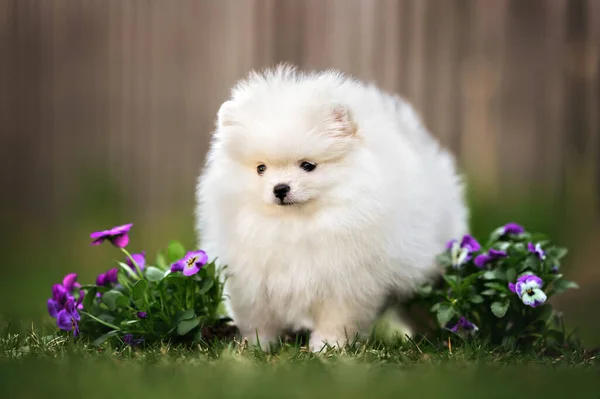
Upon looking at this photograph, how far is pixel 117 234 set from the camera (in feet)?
10.8

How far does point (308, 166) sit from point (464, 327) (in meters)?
0.97

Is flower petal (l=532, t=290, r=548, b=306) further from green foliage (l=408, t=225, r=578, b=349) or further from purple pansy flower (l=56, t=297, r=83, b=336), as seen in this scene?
purple pansy flower (l=56, t=297, r=83, b=336)

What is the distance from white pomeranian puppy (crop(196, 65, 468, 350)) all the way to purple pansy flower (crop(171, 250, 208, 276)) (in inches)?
3.0

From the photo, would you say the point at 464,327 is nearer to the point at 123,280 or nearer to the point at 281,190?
the point at 281,190

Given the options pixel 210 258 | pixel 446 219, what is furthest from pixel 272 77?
pixel 446 219

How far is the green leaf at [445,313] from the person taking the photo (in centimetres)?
314

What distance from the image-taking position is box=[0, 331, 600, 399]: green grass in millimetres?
2209

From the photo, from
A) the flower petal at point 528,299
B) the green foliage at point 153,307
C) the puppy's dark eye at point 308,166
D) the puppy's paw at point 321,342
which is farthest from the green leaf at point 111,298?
the flower petal at point 528,299

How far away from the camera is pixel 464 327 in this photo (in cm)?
327

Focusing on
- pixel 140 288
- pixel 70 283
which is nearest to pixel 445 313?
pixel 140 288

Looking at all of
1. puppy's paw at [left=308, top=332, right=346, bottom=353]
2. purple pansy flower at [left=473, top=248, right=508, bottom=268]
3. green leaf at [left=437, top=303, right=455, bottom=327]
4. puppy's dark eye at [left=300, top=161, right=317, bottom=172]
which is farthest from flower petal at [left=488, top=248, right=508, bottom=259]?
puppy's dark eye at [left=300, top=161, right=317, bottom=172]

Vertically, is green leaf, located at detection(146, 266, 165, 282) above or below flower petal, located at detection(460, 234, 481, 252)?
below

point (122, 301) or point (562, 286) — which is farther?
point (562, 286)

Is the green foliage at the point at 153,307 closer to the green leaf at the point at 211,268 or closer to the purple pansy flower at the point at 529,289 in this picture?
the green leaf at the point at 211,268
